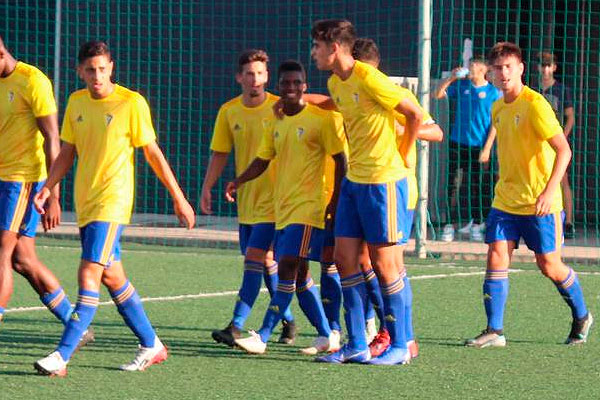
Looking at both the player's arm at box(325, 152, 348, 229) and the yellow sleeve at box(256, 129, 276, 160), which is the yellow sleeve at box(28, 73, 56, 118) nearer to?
the yellow sleeve at box(256, 129, 276, 160)

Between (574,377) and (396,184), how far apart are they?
1398 millimetres

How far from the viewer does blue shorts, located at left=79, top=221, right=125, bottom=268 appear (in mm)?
7962

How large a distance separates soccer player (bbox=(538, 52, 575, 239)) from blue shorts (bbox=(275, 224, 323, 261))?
257 inches

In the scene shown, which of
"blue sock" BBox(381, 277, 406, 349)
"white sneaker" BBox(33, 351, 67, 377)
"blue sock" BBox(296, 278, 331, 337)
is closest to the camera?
"white sneaker" BBox(33, 351, 67, 377)

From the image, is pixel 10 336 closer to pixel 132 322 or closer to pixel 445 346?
pixel 132 322

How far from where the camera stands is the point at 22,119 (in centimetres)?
878

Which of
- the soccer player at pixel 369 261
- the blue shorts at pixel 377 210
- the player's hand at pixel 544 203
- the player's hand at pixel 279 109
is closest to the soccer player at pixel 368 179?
the blue shorts at pixel 377 210

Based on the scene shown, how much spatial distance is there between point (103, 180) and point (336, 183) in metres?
1.42

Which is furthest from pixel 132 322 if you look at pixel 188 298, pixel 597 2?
pixel 597 2

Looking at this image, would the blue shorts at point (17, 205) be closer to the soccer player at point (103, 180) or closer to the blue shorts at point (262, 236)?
the soccer player at point (103, 180)

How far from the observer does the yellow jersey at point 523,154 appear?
9266mm

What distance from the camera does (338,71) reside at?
27.3ft

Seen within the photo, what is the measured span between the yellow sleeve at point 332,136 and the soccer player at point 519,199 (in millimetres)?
1179

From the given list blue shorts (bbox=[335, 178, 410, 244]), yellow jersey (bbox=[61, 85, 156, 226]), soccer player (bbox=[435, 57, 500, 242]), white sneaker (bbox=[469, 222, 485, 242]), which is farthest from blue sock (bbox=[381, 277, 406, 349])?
white sneaker (bbox=[469, 222, 485, 242])
